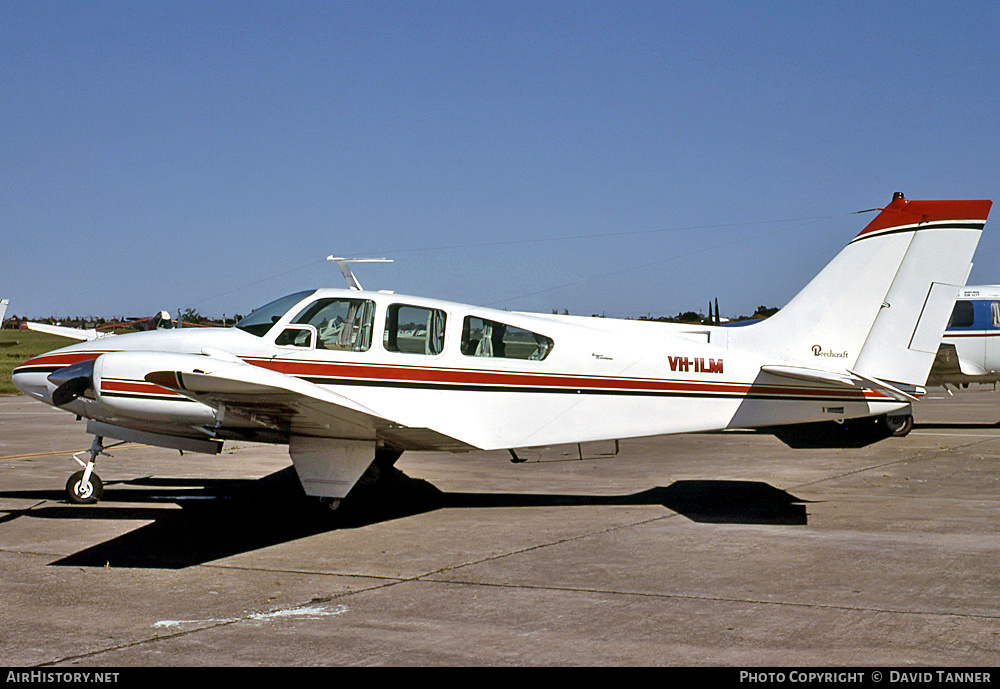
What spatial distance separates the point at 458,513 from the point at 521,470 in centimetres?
343

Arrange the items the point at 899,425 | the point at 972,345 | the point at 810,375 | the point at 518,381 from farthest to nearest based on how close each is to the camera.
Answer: the point at 972,345 < the point at 899,425 < the point at 518,381 < the point at 810,375

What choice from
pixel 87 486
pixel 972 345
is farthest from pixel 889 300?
pixel 972 345

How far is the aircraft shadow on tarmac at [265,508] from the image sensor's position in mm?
7875

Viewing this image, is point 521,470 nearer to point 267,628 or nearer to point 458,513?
point 458,513

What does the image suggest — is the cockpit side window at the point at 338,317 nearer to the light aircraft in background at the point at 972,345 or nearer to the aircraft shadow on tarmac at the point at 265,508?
the aircraft shadow on tarmac at the point at 265,508

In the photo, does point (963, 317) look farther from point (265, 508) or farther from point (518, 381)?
point (265, 508)

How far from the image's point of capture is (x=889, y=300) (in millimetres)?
9555

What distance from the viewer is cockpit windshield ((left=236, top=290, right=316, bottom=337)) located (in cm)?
912

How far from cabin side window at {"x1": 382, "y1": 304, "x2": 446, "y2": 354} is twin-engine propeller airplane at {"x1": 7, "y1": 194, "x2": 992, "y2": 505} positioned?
2 cm

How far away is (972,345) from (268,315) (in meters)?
14.5

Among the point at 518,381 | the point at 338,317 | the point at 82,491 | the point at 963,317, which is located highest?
the point at 963,317

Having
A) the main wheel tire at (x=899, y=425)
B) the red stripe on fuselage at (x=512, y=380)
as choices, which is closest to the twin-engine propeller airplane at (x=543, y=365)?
the red stripe on fuselage at (x=512, y=380)

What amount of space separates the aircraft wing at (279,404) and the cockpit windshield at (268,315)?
1.16 metres

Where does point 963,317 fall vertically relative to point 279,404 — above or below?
above
